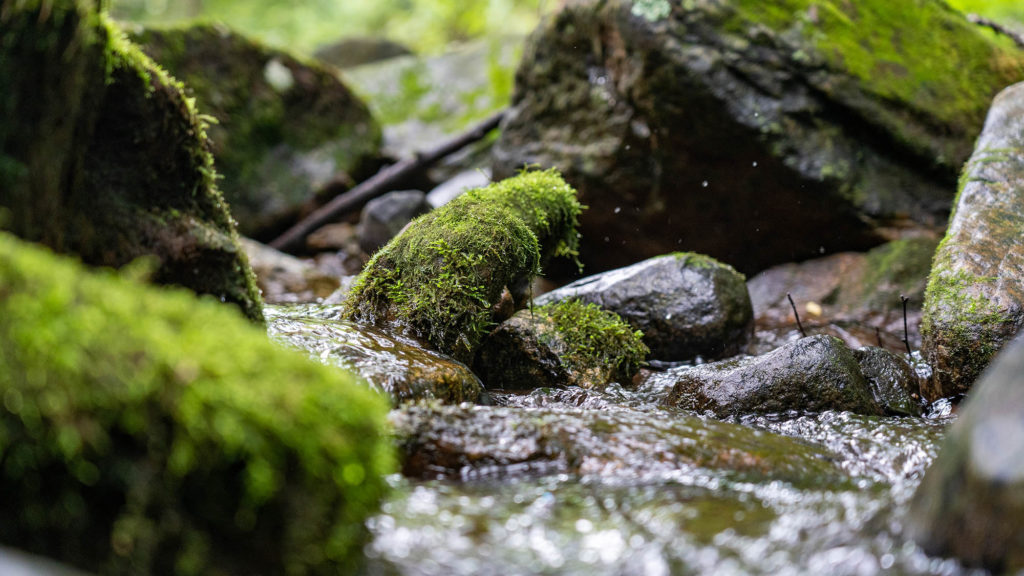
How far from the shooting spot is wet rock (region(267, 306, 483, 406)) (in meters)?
3.15

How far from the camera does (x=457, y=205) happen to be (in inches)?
173

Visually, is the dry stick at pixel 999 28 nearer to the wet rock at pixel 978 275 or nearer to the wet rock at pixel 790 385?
the wet rock at pixel 978 275

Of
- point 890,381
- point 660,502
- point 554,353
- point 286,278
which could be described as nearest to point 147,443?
point 660,502

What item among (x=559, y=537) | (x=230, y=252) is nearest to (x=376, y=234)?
(x=230, y=252)

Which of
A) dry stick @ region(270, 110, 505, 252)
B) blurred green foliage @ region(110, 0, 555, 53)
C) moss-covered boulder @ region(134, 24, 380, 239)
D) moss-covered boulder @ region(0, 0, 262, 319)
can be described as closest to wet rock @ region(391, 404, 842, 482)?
moss-covered boulder @ region(0, 0, 262, 319)

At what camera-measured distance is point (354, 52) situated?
556 inches

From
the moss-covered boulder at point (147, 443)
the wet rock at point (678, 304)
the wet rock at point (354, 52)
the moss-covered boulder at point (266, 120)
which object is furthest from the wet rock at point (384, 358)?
the wet rock at point (354, 52)

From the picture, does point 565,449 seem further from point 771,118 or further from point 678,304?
point 771,118

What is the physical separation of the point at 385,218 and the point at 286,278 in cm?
140

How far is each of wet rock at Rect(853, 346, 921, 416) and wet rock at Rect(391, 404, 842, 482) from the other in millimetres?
1184

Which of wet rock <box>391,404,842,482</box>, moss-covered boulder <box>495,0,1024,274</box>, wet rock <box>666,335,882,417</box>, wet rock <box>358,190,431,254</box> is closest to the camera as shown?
wet rock <box>391,404,842,482</box>

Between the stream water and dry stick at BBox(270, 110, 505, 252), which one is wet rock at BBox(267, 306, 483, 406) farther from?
dry stick at BBox(270, 110, 505, 252)

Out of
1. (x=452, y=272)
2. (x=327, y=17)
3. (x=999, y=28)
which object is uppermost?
(x=999, y=28)

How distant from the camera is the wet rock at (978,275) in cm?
371
